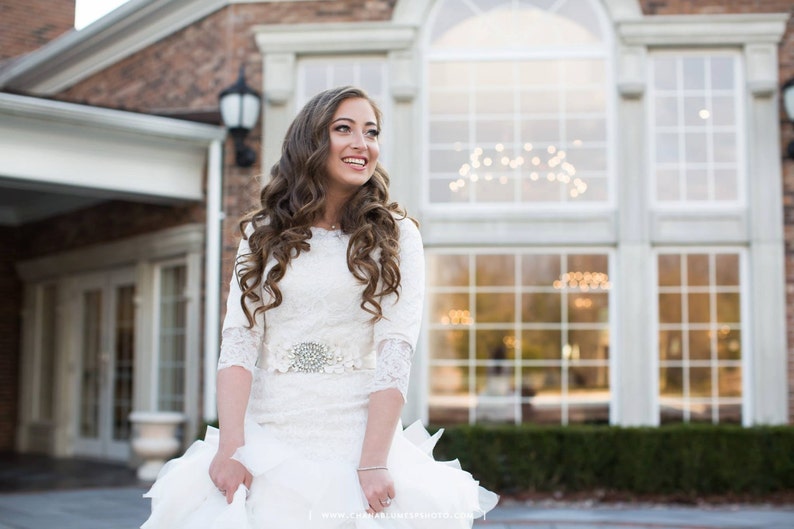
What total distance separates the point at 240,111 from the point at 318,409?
22.8ft

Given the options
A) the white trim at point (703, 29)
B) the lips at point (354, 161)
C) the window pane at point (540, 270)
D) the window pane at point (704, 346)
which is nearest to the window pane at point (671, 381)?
the window pane at point (704, 346)

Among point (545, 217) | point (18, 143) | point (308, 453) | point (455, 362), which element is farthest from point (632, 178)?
point (308, 453)

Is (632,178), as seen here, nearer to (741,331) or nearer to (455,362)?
(741,331)

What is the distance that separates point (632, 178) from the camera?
873cm

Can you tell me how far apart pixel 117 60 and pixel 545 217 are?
17.4 ft

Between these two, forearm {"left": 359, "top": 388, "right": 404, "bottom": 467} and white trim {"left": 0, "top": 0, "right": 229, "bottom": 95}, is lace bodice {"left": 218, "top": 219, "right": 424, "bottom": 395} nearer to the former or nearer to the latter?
forearm {"left": 359, "top": 388, "right": 404, "bottom": 467}

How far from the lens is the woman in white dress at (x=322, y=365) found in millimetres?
2031

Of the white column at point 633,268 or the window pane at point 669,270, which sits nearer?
the white column at point 633,268

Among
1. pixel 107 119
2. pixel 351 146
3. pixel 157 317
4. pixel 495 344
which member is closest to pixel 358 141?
pixel 351 146

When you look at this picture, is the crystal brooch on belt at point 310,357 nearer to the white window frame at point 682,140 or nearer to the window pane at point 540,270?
the window pane at point 540,270

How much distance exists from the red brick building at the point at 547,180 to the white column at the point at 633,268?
0.06 feet

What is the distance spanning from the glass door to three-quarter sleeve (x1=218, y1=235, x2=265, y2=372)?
887 cm

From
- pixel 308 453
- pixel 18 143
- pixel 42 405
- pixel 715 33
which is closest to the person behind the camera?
pixel 308 453

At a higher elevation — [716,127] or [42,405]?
[716,127]
